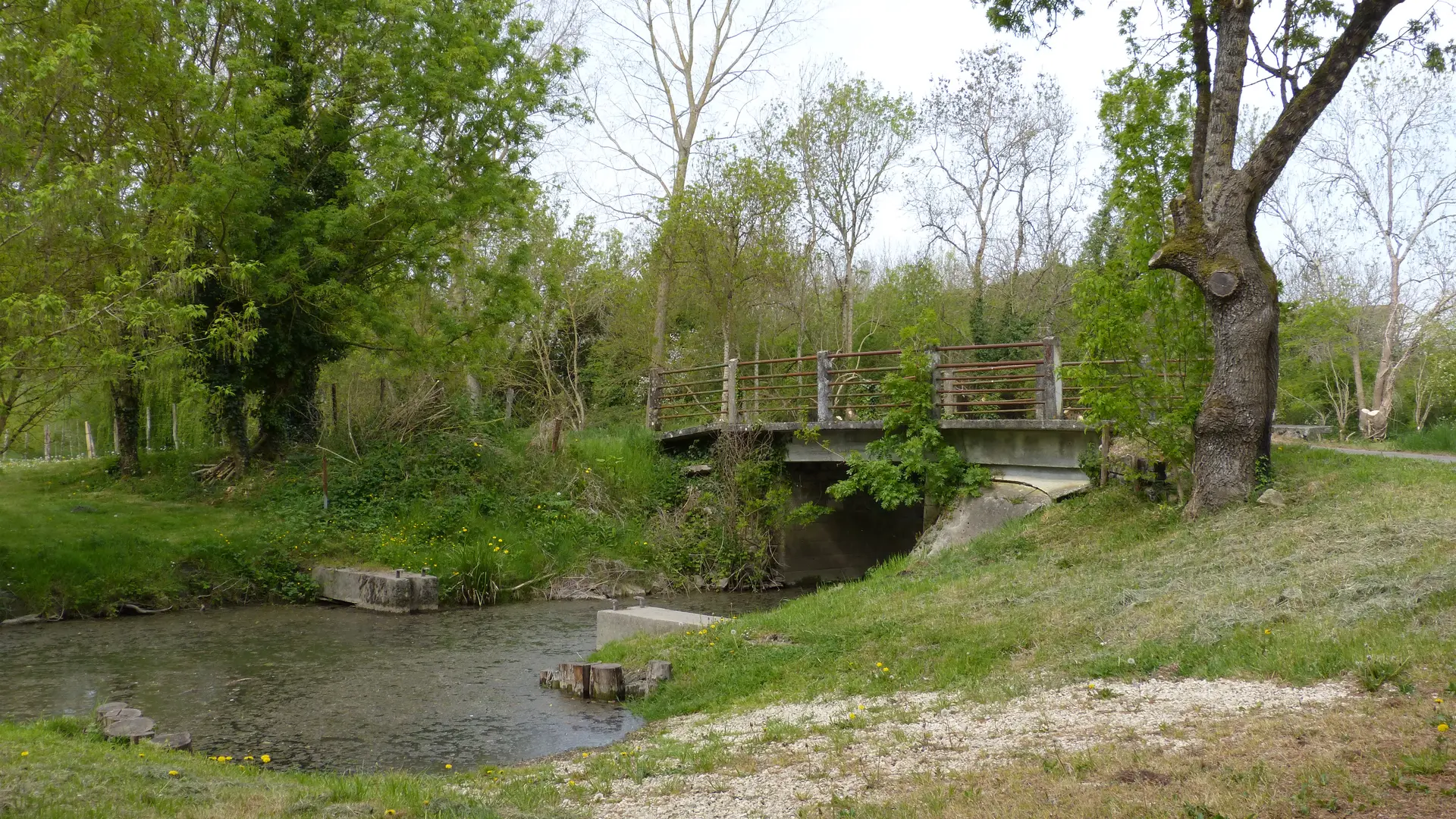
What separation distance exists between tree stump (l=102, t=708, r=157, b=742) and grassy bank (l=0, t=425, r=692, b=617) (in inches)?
410

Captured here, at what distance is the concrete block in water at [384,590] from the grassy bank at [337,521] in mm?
666

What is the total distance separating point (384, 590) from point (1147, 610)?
13.4 metres

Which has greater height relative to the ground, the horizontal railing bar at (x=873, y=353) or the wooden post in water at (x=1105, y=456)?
the horizontal railing bar at (x=873, y=353)

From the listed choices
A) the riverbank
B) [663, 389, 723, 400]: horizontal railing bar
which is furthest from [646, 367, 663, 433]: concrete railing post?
the riverbank

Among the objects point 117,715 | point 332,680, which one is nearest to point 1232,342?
point 332,680

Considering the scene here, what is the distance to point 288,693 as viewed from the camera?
12086mm

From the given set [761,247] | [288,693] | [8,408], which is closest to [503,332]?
[761,247]

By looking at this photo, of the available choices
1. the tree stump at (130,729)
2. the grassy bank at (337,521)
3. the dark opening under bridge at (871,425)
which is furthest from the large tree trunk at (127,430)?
the tree stump at (130,729)

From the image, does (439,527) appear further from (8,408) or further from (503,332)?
(503,332)

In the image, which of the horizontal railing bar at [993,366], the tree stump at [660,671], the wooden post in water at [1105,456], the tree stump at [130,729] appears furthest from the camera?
the horizontal railing bar at [993,366]

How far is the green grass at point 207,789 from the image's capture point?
19.1 ft

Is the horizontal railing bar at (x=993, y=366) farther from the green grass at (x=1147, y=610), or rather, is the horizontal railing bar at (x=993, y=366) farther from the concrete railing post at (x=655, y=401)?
the concrete railing post at (x=655, y=401)

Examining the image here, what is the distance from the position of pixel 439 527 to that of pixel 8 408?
29.7ft

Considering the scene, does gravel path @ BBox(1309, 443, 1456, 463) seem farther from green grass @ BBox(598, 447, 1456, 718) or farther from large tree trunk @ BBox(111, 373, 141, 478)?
large tree trunk @ BBox(111, 373, 141, 478)
